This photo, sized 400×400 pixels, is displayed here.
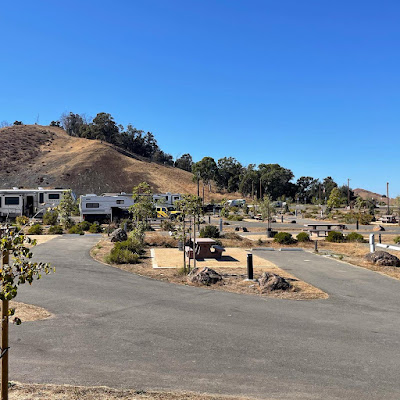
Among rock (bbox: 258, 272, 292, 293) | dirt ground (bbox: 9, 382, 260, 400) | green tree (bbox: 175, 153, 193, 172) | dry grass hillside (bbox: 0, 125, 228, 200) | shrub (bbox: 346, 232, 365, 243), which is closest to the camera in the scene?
dirt ground (bbox: 9, 382, 260, 400)

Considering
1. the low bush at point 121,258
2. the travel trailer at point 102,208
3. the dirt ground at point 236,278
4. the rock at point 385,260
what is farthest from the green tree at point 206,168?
A: the rock at point 385,260

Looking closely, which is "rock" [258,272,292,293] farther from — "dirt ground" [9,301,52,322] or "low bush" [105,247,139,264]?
"low bush" [105,247,139,264]

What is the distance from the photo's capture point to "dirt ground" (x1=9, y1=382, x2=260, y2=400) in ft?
15.5

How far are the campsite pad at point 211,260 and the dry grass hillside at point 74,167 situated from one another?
70595mm

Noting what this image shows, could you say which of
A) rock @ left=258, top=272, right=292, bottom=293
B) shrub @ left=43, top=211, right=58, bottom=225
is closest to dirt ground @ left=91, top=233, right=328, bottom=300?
rock @ left=258, top=272, right=292, bottom=293

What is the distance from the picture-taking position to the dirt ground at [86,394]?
15.5 feet

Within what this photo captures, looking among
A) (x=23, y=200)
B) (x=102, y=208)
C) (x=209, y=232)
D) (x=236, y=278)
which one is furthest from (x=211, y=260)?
(x=23, y=200)

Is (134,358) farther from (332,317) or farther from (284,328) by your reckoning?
(332,317)

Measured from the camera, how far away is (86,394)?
4.83m

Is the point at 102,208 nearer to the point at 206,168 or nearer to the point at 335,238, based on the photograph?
the point at 335,238

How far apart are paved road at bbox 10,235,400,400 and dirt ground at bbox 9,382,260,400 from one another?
208 millimetres

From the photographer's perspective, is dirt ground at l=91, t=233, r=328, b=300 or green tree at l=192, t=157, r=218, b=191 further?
green tree at l=192, t=157, r=218, b=191

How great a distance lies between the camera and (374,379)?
5.48 meters

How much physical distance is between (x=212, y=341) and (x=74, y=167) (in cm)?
9171
